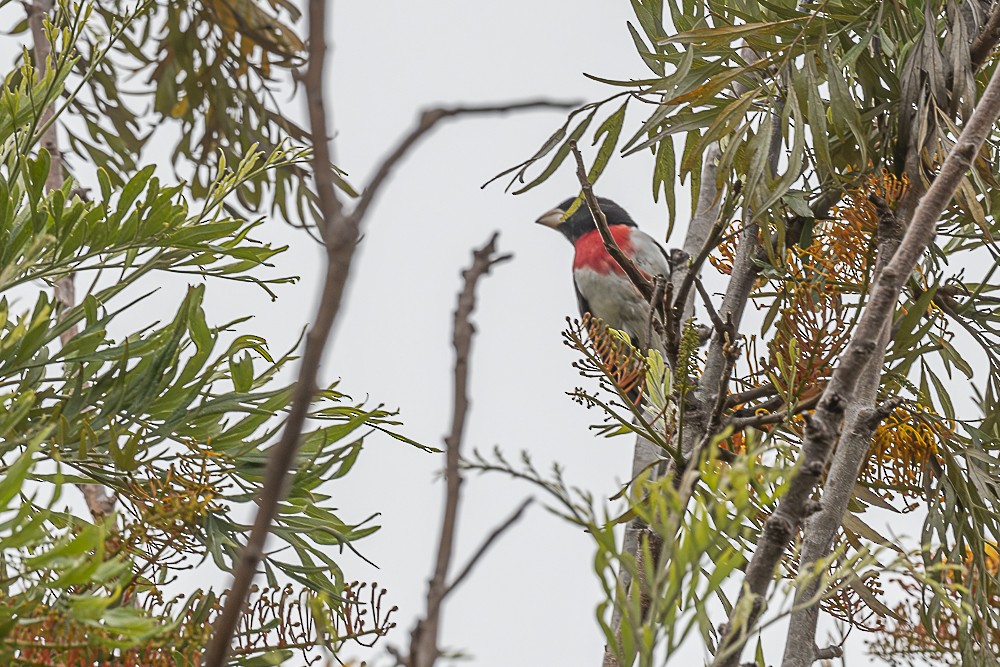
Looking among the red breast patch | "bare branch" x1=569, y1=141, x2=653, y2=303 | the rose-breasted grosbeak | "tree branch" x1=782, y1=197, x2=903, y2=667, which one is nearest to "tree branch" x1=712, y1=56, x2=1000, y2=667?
"tree branch" x1=782, y1=197, x2=903, y2=667

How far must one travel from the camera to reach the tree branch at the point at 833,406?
581 mm

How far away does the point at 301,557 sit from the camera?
1015mm

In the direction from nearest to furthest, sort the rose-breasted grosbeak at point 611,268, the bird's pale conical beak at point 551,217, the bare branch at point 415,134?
the bare branch at point 415,134, the rose-breasted grosbeak at point 611,268, the bird's pale conical beak at point 551,217

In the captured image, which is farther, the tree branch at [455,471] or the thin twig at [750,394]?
the thin twig at [750,394]

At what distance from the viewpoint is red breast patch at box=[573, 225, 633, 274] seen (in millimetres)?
2518

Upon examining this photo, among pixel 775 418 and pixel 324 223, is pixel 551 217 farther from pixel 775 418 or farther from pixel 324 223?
pixel 324 223

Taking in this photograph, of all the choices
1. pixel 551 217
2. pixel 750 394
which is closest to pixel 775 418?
pixel 750 394

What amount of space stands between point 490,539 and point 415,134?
12 cm

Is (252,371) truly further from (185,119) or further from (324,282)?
(185,119)

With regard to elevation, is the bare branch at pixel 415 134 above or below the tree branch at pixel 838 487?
below

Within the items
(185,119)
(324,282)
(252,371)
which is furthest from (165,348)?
(185,119)

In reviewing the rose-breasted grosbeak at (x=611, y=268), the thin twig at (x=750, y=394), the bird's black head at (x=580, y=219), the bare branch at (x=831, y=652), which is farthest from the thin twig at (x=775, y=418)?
the bird's black head at (x=580, y=219)

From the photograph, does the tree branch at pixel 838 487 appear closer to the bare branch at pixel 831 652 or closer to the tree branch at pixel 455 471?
the bare branch at pixel 831 652

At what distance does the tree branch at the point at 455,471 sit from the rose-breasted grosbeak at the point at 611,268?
1835mm
